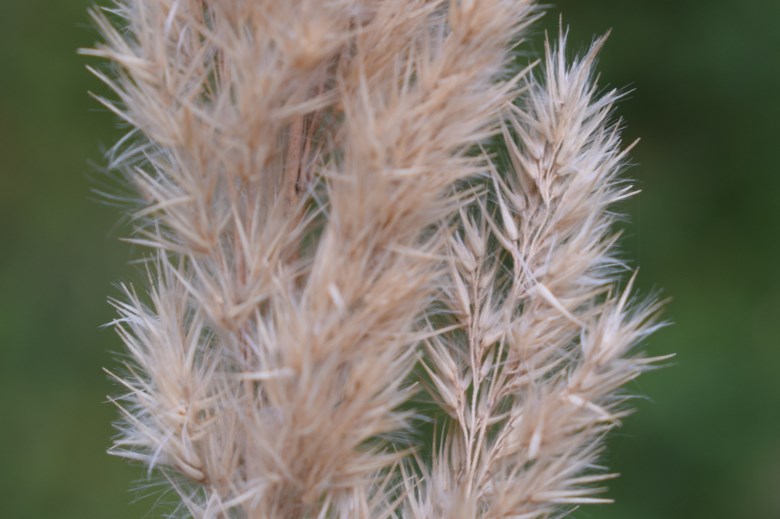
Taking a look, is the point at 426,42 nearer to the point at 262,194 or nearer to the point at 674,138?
the point at 262,194

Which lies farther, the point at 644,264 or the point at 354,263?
the point at 644,264

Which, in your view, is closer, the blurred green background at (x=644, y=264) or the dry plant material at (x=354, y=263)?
the dry plant material at (x=354, y=263)

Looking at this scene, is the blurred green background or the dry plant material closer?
the dry plant material

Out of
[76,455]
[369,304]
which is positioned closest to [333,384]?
[369,304]
